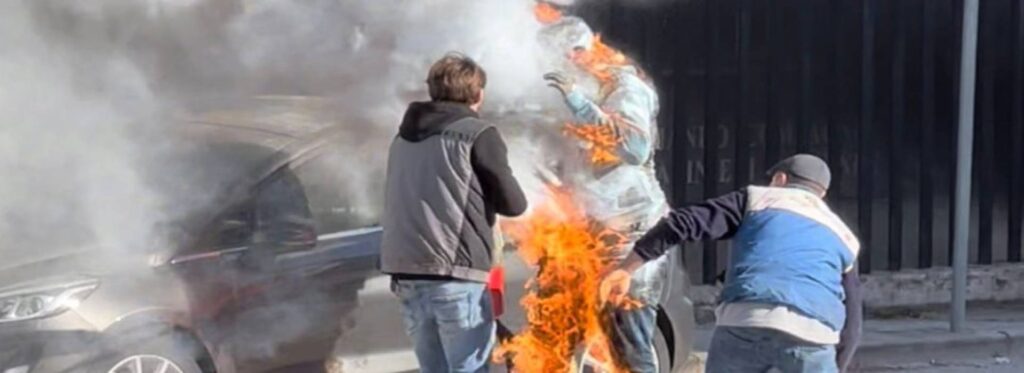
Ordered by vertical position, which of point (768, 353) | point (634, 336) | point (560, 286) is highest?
point (560, 286)

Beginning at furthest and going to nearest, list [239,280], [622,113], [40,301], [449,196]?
[622,113] → [239,280] → [40,301] → [449,196]

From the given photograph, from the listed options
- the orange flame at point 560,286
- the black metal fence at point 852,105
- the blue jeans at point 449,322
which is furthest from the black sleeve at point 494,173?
the black metal fence at point 852,105

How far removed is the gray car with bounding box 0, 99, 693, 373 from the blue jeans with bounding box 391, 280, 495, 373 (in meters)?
0.81

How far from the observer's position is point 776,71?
10.1 meters

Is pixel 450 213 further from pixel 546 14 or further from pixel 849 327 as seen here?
pixel 546 14

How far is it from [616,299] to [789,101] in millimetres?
4126

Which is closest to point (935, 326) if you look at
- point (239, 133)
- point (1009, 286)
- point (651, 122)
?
point (1009, 286)

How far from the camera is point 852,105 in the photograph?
34.1 ft

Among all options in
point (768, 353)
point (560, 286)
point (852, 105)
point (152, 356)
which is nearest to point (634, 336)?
point (560, 286)

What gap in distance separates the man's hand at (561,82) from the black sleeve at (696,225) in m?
1.41

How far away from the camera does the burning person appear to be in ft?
21.1

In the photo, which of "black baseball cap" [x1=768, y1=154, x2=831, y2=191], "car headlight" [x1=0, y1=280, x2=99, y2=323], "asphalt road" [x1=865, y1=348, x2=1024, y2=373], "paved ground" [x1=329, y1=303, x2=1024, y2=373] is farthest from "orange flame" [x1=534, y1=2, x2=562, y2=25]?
"asphalt road" [x1=865, y1=348, x2=1024, y2=373]

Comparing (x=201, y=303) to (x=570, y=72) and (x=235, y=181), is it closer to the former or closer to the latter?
(x=235, y=181)

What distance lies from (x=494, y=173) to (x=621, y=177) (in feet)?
3.80
